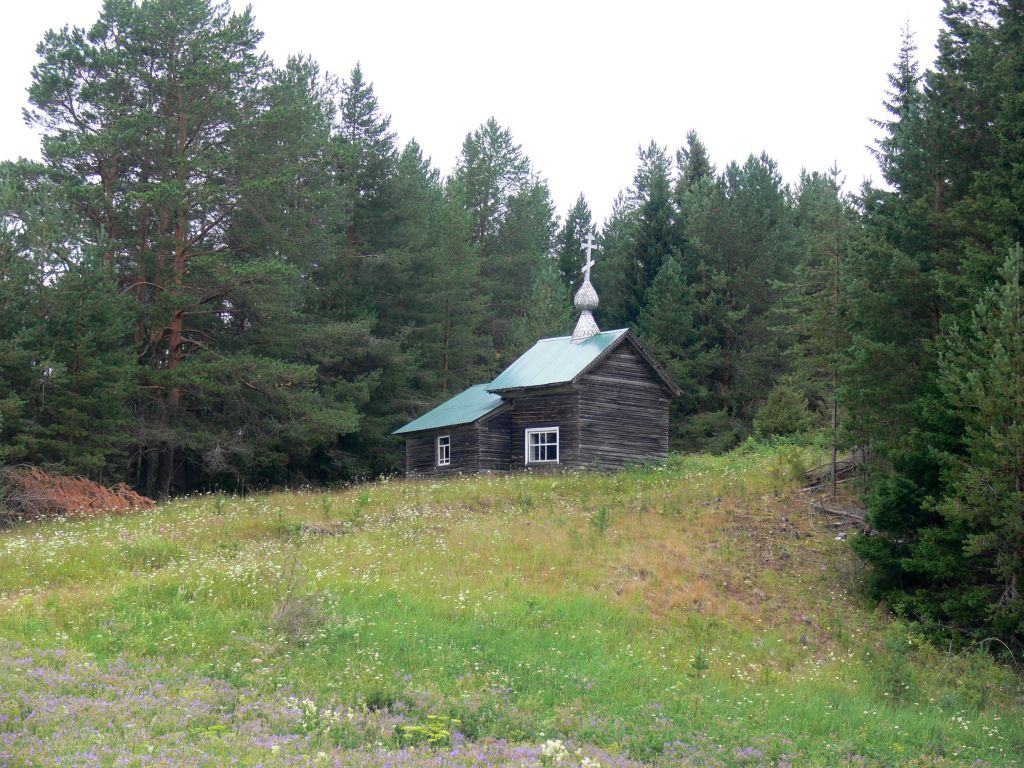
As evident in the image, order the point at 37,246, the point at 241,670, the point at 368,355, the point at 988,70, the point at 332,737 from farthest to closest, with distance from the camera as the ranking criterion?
the point at 368,355
the point at 37,246
the point at 988,70
the point at 241,670
the point at 332,737

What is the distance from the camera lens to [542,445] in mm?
36719

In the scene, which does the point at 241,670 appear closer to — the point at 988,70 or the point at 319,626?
the point at 319,626

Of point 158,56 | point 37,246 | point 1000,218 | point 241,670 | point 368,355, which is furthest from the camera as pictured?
point 368,355

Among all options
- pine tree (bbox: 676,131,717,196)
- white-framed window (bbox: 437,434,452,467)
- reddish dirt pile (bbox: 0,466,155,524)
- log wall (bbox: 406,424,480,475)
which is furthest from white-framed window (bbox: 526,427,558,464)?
pine tree (bbox: 676,131,717,196)

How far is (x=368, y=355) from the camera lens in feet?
150

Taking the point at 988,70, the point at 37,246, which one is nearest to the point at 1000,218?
the point at 988,70

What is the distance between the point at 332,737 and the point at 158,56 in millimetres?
32391

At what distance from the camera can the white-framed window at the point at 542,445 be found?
119ft

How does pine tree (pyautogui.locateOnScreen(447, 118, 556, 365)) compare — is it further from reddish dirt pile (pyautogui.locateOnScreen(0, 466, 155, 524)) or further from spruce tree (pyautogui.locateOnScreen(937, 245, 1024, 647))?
spruce tree (pyautogui.locateOnScreen(937, 245, 1024, 647))

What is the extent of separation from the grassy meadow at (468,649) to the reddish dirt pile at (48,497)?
1756 mm

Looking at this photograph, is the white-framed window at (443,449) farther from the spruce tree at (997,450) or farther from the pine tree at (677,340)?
the spruce tree at (997,450)

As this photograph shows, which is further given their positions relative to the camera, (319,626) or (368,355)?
(368,355)

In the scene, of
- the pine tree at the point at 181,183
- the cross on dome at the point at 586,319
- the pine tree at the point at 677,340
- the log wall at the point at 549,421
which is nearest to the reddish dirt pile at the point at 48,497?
the pine tree at the point at 181,183

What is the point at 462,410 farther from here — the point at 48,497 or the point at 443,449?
the point at 48,497
